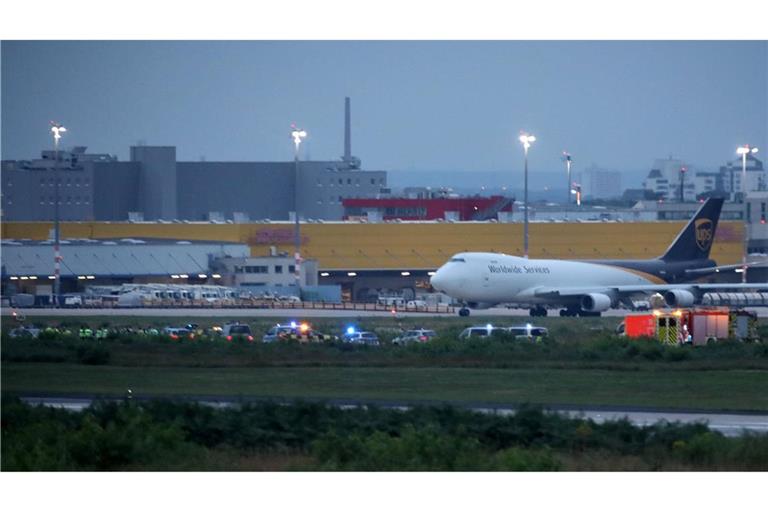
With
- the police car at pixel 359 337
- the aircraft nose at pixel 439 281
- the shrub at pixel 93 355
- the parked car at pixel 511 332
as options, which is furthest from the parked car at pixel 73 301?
the shrub at pixel 93 355

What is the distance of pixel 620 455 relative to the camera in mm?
23625

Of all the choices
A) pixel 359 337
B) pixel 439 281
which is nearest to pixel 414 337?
pixel 359 337

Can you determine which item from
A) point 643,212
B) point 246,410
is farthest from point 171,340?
point 643,212

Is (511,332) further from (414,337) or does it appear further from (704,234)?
(704,234)

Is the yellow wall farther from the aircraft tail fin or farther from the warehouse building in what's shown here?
the aircraft tail fin

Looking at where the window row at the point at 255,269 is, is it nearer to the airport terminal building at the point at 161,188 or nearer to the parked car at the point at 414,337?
the airport terminal building at the point at 161,188

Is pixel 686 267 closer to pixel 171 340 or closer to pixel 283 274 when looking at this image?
pixel 283 274

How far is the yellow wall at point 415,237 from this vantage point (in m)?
97.8

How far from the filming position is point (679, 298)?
70.3 metres

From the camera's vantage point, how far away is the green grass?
3253cm

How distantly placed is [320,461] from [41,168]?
9348 centimetres

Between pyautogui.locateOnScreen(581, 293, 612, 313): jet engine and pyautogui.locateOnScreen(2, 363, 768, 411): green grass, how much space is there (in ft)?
99.6

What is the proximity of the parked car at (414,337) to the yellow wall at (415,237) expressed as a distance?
42.5m

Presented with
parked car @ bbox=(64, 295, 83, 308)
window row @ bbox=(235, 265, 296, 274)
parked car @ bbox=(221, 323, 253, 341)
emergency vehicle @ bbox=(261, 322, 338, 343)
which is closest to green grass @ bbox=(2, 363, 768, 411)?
emergency vehicle @ bbox=(261, 322, 338, 343)
